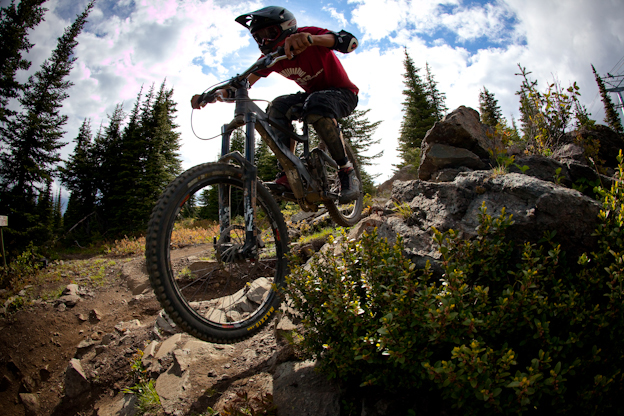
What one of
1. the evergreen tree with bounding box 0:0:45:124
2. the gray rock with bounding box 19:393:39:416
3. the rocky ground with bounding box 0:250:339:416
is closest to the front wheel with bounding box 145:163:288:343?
the rocky ground with bounding box 0:250:339:416

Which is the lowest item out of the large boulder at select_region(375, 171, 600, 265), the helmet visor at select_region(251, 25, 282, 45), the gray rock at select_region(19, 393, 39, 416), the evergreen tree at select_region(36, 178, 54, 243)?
the gray rock at select_region(19, 393, 39, 416)

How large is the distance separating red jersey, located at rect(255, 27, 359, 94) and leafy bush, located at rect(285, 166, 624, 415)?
86.6 inches

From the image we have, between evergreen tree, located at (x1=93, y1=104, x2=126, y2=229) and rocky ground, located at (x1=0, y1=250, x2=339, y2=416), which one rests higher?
evergreen tree, located at (x1=93, y1=104, x2=126, y2=229)

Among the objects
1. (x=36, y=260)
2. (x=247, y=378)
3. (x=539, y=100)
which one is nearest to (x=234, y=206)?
(x=247, y=378)

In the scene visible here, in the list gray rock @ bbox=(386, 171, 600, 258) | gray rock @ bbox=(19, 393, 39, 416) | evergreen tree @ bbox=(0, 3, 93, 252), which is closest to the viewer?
gray rock @ bbox=(386, 171, 600, 258)

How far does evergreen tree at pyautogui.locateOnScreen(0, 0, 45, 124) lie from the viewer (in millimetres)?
17391

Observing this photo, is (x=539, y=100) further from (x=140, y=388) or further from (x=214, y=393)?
(x=140, y=388)

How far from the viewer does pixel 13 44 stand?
57.2ft

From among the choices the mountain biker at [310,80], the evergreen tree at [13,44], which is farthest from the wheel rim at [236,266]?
the evergreen tree at [13,44]

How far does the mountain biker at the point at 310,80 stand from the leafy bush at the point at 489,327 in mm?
1755

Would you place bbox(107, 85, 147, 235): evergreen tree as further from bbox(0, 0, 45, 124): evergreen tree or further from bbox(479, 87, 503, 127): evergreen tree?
bbox(479, 87, 503, 127): evergreen tree

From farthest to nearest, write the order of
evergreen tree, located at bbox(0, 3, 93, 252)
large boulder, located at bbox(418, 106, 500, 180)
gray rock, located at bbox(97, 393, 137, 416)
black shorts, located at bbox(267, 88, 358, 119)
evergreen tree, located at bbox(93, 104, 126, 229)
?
evergreen tree, located at bbox(93, 104, 126, 229), evergreen tree, located at bbox(0, 3, 93, 252), large boulder, located at bbox(418, 106, 500, 180), black shorts, located at bbox(267, 88, 358, 119), gray rock, located at bbox(97, 393, 137, 416)

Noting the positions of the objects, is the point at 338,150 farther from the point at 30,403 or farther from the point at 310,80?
the point at 30,403

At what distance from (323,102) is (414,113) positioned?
2072cm
